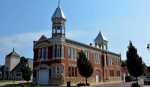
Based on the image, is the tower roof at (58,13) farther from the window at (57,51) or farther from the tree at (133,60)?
the tree at (133,60)

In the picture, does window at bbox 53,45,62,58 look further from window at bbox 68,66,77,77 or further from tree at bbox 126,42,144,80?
tree at bbox 126,42,144,80

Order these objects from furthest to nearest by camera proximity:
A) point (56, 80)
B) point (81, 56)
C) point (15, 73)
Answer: point (15, 73)
point (56, 80)
point (81, 56)

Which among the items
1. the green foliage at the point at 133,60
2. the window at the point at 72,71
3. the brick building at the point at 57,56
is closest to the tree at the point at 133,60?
the green foliage at the point at 133,60

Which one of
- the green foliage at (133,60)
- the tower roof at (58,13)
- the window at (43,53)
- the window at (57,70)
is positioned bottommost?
the window at (57,70)

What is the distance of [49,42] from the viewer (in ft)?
165

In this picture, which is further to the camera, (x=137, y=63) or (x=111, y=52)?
(x=111, y=52)

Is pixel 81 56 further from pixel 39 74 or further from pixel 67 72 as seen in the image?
pixel 39 74

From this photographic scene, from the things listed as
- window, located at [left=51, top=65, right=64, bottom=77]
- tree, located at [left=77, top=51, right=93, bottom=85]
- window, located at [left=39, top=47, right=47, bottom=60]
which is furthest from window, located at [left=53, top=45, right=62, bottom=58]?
tree, located at [left=77, top=51, right=93, bottom=85]

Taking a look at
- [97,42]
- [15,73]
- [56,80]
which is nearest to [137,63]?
[56,80]

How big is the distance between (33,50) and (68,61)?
8547mm

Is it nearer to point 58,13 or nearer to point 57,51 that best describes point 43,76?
point 57,51

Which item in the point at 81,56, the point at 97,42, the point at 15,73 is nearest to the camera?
the point at 81,56

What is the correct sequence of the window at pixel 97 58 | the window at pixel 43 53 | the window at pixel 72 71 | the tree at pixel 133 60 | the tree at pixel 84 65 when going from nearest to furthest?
the tree at pixel 133 60, the tree at pixel 84 65, the window at pixel 72 71, the window at pixel 43 53, the window at pixel 97 58

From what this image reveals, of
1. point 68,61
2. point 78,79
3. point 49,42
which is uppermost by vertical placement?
point 49,42
